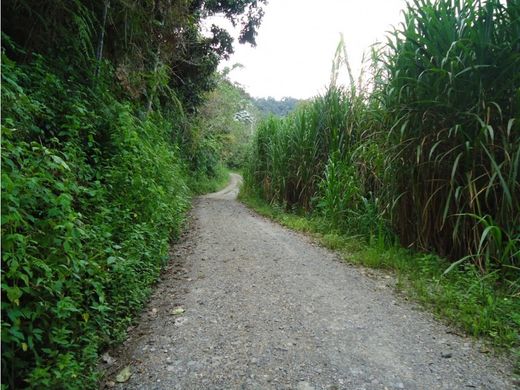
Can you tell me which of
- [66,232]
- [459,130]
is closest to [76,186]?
[66,232]

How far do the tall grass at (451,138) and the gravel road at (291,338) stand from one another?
2.83 feet

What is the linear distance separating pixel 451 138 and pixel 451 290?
5.10 feet

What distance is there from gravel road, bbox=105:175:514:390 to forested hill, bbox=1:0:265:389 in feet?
1.01

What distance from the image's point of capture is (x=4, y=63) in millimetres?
2260

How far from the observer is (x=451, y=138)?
3.21 metres

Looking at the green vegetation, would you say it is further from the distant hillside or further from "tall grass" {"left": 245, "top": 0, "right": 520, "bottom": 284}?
the distant hillside

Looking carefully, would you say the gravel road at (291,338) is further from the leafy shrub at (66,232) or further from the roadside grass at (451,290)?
the leafy shrub at (66,232)

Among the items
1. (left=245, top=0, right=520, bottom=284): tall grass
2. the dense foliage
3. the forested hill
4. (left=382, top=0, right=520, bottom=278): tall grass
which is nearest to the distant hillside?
the dense foliage

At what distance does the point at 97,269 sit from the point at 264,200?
6.86m

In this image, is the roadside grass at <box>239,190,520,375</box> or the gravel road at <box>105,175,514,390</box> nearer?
the gravel road at <box>105,175,514,390</box>

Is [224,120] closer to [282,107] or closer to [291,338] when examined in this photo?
[282,107]

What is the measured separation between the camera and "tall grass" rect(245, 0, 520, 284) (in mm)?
2797

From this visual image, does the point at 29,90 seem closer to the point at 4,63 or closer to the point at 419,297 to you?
the point at 4,63

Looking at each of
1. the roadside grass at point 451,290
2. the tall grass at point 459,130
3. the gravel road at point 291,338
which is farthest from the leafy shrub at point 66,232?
the tall grass at point 459,130
